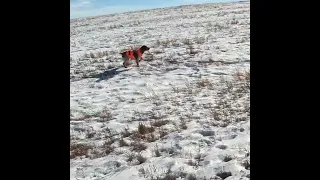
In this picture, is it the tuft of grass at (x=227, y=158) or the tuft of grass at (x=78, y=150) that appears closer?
the tuft of grass at (x=227, y=158)

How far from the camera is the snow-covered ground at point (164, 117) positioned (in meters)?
4.03

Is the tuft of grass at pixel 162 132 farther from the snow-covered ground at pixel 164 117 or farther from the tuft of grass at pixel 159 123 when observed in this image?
the tuft of grass at pixel 159 123

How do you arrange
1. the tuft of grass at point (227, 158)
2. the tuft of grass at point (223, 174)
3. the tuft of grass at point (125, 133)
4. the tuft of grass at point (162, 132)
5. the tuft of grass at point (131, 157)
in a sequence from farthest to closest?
the tuft of grass at point (125, 133), the tuft of grass at point (162, 132), the tuft of grass at point (131, 157), the tuft of grass at point (227, 158), the tuft of grass at point (223, 174)

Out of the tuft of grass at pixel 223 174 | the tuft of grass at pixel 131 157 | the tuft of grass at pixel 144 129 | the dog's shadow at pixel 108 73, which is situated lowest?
the tuft of grass at pixel 223 174

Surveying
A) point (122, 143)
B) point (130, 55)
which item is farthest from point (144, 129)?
point (130, 55)

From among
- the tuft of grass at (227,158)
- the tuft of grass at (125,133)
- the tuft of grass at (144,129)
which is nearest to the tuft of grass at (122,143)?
the tuft of grass at (125,133)

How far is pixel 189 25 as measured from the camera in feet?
75.0

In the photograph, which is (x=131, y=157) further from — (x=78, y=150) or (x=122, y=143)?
(x=78, y=150)

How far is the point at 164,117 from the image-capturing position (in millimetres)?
6062

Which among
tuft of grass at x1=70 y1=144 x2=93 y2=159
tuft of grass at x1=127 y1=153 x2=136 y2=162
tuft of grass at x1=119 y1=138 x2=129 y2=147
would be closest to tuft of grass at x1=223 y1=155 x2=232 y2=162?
tuft of grass at x1=127 y1=153 x2=136 y2=162

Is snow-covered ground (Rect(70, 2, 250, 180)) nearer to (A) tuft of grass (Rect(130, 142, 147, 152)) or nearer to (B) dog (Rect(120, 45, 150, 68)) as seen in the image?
(A) tuft of grass (Rect(130, 142, 147, 152))
